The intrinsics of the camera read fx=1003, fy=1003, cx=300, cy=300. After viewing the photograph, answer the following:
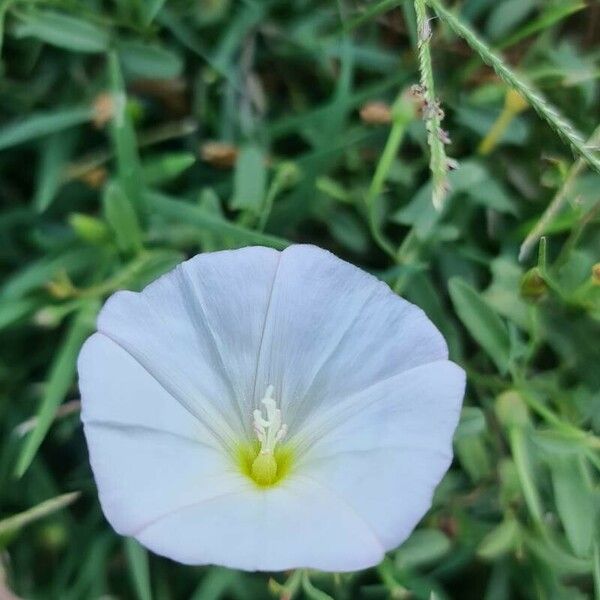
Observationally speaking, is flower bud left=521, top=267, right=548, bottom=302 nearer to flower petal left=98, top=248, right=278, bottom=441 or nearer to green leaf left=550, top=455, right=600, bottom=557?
green leaf left=550, top=455, right=600, bottom=557

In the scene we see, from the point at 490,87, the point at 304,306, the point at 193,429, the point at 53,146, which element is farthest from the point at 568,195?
the point at 53,146

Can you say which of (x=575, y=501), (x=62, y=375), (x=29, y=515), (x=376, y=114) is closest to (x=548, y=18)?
(x=376, y=114)

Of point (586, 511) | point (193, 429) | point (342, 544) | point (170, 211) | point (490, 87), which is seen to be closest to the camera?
point (342, 544)

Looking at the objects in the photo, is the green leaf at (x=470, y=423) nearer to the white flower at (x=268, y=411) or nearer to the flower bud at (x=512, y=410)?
the flower bud at (x=512, y=410)

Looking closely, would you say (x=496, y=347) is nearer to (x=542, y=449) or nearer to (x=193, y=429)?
(x=542, y=449)

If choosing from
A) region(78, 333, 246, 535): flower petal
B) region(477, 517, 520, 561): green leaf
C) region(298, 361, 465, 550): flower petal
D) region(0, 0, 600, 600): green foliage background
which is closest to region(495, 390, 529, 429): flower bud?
region(0, 0, 600, 600): green foliage background

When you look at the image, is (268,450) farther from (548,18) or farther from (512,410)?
(548,18)
